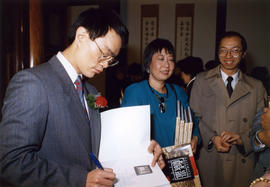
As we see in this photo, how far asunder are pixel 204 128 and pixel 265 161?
0.64 metres

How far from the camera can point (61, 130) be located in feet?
2.65

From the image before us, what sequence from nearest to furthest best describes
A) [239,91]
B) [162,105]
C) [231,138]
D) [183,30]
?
1. [162,105]
2. [231,138]
3. [239,91]
4. [183,30]

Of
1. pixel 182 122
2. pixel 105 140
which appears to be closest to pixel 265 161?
pixel 182 122

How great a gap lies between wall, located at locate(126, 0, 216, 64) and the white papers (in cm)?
366

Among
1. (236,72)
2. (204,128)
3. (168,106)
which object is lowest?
(204,128)

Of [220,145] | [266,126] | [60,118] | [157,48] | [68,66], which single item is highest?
[157,48]

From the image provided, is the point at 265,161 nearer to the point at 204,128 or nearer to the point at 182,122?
the point at 182,122

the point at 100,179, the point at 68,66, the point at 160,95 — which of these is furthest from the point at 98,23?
the point at 160,95

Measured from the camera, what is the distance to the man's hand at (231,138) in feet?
5.35

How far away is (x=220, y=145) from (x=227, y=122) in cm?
23

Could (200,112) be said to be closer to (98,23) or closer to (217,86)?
(217,86)

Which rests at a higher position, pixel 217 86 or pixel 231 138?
pixel 217 86

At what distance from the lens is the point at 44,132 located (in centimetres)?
80

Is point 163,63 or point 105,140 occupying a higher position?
point 163,63
